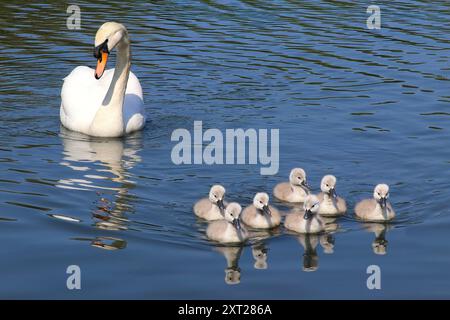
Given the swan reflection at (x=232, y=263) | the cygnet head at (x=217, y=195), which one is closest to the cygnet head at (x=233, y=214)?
the swan reflection at (x=232, y=263)

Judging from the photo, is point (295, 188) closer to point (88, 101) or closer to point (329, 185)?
point (329, 185)

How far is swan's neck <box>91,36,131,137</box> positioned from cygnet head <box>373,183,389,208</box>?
4.76m

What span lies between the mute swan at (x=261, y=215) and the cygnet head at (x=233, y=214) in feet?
1.03

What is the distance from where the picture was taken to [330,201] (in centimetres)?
1294

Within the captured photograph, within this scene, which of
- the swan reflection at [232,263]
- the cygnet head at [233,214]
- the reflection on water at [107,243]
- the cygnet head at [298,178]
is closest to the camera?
the swan reflection at [232,263]

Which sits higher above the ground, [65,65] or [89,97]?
[65,65]

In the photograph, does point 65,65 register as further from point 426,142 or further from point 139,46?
point 426,142

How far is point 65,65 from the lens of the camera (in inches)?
781

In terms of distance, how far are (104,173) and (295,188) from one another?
8.19ft

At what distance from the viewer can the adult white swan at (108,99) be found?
1608 centimetres

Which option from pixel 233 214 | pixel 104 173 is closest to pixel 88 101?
pixel 104 173

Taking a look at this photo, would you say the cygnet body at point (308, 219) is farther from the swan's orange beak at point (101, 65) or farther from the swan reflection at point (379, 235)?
the swan's orange beak at point (101, 65)

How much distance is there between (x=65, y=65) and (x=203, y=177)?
252 inches

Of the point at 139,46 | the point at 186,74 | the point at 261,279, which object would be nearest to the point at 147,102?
the point at 186,74
